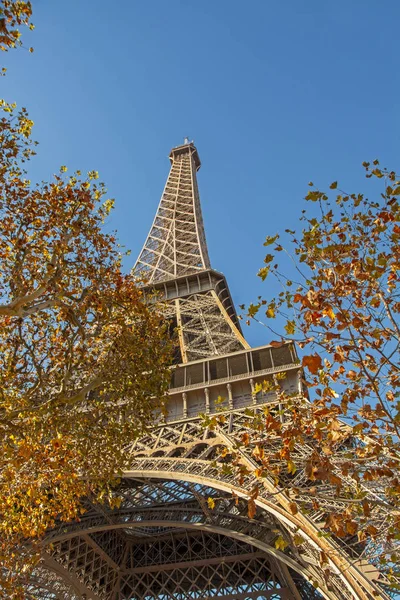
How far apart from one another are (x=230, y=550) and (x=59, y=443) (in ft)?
56.5

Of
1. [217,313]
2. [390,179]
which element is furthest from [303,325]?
[217,313]

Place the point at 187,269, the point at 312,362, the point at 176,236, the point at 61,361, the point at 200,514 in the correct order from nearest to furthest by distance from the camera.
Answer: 1. the point at 312,362
2. the point at 61,361
3. the point at 200,514
4. the point at 187,269
5. the point at 176,236

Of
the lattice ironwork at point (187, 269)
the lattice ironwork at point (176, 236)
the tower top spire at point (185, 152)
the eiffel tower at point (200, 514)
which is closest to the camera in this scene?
the eiffel tower at point (200, 514)

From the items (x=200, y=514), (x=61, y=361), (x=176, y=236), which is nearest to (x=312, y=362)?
(x=61, y=361)

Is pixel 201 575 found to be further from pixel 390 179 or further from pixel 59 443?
pixel 390 179

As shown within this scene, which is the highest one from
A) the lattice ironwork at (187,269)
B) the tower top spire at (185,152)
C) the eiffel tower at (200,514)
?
the tower top spire at (185,152)

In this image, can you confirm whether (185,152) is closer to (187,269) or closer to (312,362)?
(187,269)

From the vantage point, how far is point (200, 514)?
18.5 metres

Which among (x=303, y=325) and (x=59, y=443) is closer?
(x=303, y=325)

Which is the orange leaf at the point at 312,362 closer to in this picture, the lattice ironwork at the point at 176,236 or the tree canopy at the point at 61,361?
the tree canopy at the point at 61,361

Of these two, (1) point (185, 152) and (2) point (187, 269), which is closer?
(2) point (187, 269)

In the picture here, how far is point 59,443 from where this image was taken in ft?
30.6

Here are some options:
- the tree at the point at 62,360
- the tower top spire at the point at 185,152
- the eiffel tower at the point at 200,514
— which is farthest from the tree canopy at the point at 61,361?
A: the tower top spire at the point at 185,152

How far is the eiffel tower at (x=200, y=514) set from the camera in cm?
1422
